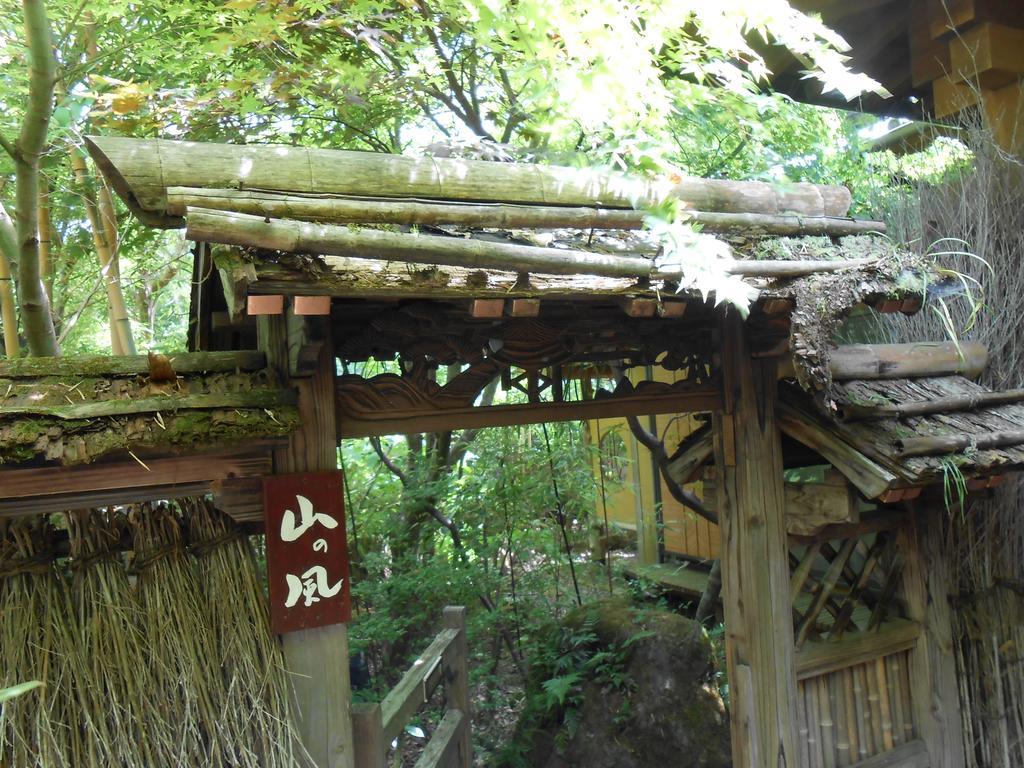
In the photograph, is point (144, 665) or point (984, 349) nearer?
point (144, 665)

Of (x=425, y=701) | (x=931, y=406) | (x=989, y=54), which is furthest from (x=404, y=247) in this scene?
(x=989, y=54)

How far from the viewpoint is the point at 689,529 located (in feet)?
26.5

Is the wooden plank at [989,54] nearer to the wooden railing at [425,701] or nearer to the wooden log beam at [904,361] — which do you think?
the wooden log beam at [904,361]

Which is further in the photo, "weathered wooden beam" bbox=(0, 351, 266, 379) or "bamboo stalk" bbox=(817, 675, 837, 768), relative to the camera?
"bamboo stalk" bbox=(817, 675, 837, 768)

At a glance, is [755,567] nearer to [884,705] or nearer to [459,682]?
[884,705]

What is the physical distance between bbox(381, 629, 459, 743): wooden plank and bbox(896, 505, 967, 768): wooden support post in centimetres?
272

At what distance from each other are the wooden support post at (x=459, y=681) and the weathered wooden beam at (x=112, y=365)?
265 cm

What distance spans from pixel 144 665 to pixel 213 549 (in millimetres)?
Answer: 445

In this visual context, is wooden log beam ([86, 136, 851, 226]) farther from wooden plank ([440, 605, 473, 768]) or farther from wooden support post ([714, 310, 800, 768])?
wooden plank ([440, 605, 473, 768])

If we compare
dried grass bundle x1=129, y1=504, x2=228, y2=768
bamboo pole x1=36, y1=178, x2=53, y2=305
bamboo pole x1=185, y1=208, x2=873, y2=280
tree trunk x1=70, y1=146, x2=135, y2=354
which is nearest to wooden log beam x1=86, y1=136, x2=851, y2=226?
bamboo pole x1=185, y1=208, x2=873, y2=280

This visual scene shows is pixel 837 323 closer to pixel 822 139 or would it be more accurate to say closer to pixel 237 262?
pixel 237 262

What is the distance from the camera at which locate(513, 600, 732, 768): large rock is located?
17.9 feet

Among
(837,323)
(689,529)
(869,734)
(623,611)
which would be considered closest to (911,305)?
(837,323)

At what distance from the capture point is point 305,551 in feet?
9.09
